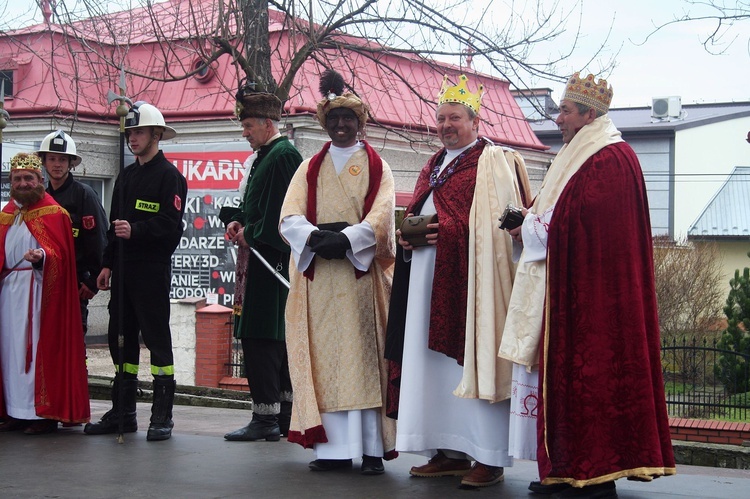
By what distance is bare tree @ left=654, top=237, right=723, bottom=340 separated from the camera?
18.4 meters

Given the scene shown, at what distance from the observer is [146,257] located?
6.90m

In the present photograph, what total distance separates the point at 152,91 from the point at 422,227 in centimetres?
1429

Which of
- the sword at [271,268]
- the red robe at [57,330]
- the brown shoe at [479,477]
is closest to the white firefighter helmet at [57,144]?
the red robe at [57,330]

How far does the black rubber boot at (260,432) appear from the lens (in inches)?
270

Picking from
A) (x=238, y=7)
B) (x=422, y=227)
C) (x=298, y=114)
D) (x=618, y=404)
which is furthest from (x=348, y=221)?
(x=298, y=114)

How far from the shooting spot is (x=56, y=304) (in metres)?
7.20

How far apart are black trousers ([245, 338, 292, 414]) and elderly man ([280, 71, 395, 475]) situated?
86 centimetres

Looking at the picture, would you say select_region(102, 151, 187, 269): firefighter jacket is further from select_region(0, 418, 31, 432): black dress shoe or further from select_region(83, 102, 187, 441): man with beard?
select_region(0, 418, 31, 432): black dress shoe

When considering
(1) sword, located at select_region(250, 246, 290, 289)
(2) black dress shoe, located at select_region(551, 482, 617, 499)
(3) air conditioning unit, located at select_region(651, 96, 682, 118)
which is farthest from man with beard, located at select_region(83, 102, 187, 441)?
(3) air conditioning unit, located at select_region(651, 96, 682, 118)

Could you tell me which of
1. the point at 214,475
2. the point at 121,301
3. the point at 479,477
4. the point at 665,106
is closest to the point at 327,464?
the point at 214,475

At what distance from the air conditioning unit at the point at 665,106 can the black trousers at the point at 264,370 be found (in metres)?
32.1

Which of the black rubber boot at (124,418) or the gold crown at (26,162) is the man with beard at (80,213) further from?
the black rubber boot at (124,418)

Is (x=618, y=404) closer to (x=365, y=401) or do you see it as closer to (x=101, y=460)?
(x=365, y=401)

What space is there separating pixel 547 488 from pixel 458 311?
3.40 feet
